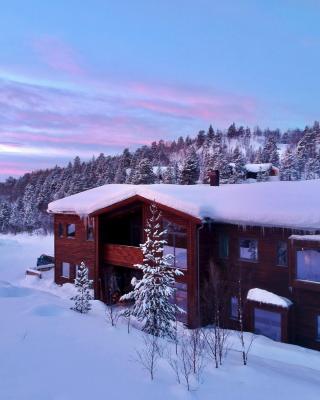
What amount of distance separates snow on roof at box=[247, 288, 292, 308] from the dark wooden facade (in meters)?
0.21

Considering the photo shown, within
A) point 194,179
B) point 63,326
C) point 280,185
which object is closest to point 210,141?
point 194,179

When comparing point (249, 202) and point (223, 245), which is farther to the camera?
point (223, 245)

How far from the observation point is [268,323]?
1700 cm

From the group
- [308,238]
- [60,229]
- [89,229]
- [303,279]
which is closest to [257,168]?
[60,229]

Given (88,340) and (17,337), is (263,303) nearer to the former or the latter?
(88,340)

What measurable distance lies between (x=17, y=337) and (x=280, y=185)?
15533 millimetres

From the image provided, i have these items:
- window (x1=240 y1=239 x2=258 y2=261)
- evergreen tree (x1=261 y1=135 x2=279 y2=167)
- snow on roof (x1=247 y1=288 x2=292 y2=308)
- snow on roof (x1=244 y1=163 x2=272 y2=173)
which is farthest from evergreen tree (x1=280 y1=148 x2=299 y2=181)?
snow on roof (x1=247 y1=288 x2=292 y2=308)

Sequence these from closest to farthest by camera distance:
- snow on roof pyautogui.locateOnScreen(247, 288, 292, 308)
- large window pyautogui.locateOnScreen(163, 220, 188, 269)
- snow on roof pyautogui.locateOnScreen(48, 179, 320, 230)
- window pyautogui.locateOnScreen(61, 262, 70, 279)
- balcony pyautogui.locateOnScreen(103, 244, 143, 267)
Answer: snow on roof pyautogui.locateOnScreen(48, 179, 320, 230)
snow on roof pyautogui.locateOnScreen(247, 288, 292, 308)
large window pyautogui.locateOnScreen(163, 220, 188, 269)
balcony pyautogui.locateOnScreen(103, 244, 143, 267)
window pyautogui.locateOnScreen(61, 262, 70, 279)

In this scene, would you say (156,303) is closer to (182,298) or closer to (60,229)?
(182,298)

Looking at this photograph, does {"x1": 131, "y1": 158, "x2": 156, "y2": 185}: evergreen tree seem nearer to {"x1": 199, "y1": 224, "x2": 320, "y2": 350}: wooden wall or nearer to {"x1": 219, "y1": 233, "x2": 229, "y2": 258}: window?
{"x1": 199, "y1": 224, "x2": 320, "y2": 350}: wooden wall

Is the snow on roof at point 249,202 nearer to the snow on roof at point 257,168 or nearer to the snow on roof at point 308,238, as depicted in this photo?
the snow on roof at point 308,238

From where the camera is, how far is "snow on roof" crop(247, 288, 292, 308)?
16333 mm

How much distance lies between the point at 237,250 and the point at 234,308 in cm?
283

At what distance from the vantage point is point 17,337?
32.1 ft
